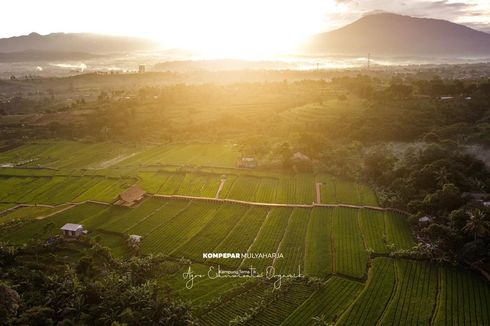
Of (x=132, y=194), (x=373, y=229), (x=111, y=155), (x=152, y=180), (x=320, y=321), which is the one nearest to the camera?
(x=320, y=321)

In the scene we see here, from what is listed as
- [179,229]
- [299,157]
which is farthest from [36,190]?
[299,157]

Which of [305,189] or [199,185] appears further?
[199,185]

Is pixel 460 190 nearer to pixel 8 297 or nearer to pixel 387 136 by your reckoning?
pixel 387 136

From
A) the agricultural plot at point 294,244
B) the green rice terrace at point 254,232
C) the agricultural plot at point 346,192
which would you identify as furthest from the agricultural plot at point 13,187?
the agricultural plot at point 346,192

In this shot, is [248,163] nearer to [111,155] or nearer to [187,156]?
[187,156]

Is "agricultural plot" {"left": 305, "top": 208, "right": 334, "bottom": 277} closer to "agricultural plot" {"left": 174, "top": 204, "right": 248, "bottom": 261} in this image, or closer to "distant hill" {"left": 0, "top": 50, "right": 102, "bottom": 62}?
"agricultural plot" {"left": 174, "top": 204, "right": 248, "bottom": 261}
